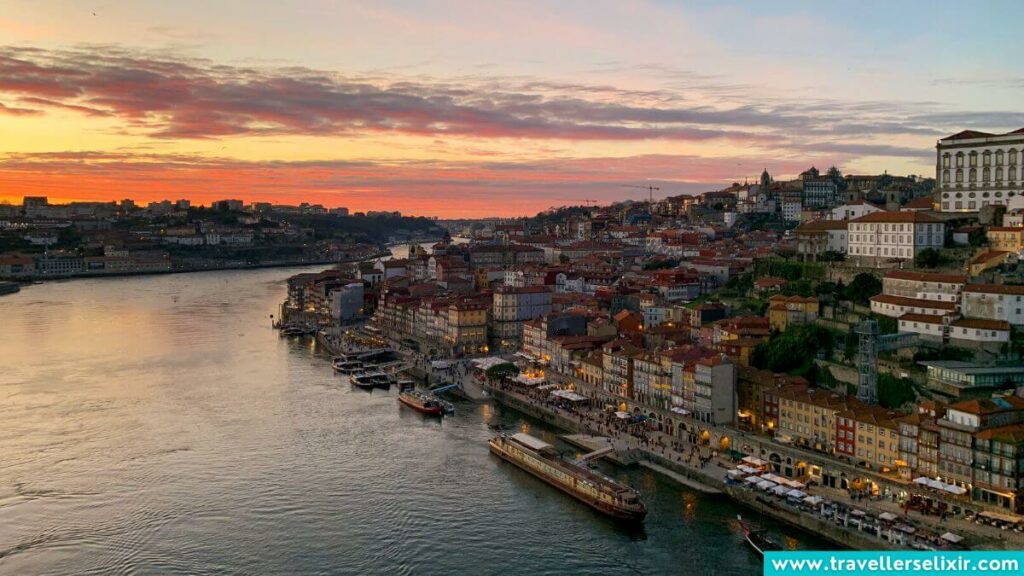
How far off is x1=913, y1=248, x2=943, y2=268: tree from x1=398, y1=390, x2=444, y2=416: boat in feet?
46.5

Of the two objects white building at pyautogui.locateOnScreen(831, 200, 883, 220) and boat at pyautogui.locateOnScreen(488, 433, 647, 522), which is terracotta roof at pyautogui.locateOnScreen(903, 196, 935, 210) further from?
boat at pyautogui.locateOnScreen(488, 433, 647, 522)

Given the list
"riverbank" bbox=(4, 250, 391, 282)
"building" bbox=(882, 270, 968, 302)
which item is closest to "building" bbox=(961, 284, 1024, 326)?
"building" bbox=(882, 270, 968, 302)

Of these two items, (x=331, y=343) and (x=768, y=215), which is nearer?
A: (x=331, y=343)

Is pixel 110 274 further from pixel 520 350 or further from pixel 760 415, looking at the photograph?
pixel 760 415

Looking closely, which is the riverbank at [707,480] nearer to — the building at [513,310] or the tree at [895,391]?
the tree at [895,391]

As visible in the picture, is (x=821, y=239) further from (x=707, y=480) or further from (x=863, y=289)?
(x=707, y=480)

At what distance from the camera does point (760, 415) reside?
67.8ft

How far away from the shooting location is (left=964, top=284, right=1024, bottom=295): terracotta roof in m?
20.3

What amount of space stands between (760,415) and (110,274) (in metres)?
71.2

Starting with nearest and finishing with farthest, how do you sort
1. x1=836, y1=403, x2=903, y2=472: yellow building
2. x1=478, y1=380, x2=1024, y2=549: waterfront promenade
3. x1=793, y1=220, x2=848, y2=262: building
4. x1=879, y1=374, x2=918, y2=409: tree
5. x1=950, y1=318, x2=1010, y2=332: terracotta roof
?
x1=478, y1=380, x2=1024, y2=549: waterfront promenade < x1=836, y1=403, x2=903, y2=472: yellow building < x1=879, y1=374, x2=918, y2=409: tree < x1=950, y1=318, x2=1010, y2=332: terracotta roof < x1=793, y1=220, x2=848, y2=262: building

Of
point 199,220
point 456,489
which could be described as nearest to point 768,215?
point 456,489

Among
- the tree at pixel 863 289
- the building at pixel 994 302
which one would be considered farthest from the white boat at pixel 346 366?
the building at pixel 994 302

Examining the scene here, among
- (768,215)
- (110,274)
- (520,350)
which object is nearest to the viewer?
(520,350)

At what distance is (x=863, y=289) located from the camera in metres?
25.1
